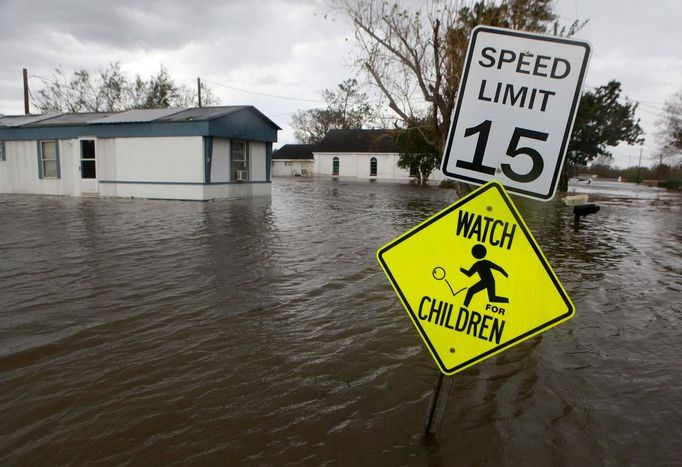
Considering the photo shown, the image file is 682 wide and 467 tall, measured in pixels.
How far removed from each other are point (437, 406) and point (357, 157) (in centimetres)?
4976

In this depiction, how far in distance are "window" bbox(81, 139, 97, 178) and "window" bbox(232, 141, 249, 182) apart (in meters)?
5.48

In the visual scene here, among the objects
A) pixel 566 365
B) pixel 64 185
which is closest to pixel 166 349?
pixel 566 365

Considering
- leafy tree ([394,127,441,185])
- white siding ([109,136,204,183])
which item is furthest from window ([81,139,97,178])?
leafy tree ([394,127,441,185])

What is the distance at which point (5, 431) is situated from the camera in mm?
2811

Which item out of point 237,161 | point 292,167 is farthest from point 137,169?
point 292,167

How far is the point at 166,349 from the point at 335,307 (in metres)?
1.97

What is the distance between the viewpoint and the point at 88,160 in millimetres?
18578

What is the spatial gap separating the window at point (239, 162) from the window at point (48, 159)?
290 inches

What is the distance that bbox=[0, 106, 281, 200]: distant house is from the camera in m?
17.2

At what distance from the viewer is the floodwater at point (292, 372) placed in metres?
2.77

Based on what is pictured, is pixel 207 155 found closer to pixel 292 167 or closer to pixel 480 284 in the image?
pixel 480 284

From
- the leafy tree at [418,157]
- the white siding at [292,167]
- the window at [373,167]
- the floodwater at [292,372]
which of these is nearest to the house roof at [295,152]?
the white siding at [292,167]

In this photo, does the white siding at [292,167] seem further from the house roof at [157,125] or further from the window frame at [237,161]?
the window frame at [237,161]

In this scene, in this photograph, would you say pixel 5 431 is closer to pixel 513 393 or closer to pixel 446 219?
pixel 446 219
